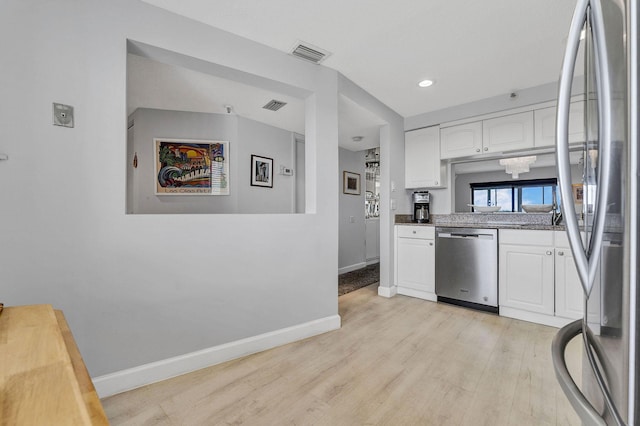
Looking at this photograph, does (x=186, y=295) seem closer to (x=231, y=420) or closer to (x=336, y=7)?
(x=231, y=420)

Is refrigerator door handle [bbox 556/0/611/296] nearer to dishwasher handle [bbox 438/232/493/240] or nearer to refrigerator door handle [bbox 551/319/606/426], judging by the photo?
refrigerator door handle [bbox 551/319/606/426]

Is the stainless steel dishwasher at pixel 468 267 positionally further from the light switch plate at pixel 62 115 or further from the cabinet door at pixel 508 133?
the light switch plate at pixel 62 115

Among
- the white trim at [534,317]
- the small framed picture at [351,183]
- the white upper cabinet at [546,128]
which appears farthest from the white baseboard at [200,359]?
the small framed picture at [351,183]

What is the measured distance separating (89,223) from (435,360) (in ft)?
7.63

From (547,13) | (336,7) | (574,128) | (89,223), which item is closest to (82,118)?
(89,223)

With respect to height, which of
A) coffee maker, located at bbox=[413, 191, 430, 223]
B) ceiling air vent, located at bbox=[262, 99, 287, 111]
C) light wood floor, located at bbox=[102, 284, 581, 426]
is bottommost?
light wood floor, located at bbox=[102, 284, 581, 426]

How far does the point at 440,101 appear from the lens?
3.27 meters

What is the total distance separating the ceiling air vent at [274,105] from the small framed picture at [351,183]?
6.70ft

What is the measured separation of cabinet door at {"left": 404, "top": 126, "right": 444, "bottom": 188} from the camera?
3.55m

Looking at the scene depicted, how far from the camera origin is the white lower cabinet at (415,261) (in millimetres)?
3299

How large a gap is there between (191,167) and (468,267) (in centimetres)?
337

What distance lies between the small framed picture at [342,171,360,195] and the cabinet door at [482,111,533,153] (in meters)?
2.28

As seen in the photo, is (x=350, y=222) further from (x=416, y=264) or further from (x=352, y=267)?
(x=416, y=264)

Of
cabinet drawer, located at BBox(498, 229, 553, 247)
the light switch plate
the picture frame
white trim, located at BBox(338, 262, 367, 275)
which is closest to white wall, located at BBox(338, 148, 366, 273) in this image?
white trim, located at BBox(338, 262, 367, 275)
